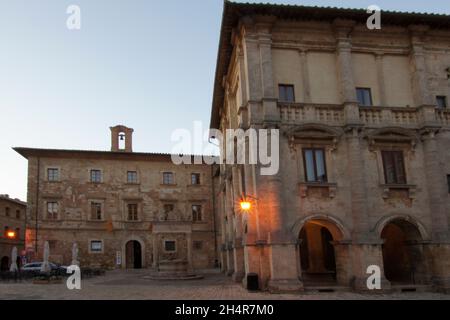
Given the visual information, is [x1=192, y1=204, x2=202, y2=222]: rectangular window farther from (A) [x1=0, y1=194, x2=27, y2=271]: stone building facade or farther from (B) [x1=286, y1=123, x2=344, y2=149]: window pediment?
(B) [x1=286, y1=123, x2=344, y2=149]: window pediment

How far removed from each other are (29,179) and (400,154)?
32.3m

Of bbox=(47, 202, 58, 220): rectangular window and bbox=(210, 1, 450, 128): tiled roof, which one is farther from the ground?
bbox=(210, 1, 450, 128): tiled roof

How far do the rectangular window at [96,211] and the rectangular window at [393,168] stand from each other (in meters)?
28.2

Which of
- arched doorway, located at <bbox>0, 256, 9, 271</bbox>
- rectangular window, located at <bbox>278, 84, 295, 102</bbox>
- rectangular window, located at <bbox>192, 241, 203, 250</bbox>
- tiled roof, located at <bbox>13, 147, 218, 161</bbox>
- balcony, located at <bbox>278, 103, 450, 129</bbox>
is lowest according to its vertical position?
arched doorway, located at <bbox>0, 256, 9, 271</bbox>

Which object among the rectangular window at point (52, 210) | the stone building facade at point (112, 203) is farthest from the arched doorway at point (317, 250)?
the rectangular window at point (52, 210)

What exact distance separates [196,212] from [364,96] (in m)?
25.5

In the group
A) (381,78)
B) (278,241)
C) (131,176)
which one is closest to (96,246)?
(131,176)

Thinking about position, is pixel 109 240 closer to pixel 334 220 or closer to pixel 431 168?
pixel 334 220

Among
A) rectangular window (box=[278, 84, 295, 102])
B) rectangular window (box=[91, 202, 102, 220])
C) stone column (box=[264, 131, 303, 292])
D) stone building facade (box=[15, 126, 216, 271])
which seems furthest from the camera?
rectangular window (box=[91, 202, 102, 220])

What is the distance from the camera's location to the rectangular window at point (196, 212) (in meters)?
41.8

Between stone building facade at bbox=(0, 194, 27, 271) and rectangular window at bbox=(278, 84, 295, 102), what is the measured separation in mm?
36315

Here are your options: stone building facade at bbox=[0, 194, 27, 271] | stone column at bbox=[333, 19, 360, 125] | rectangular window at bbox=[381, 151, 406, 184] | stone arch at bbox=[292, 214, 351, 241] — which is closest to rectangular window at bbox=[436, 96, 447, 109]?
rectangular window at bbox=[381, 151, 406, 184]

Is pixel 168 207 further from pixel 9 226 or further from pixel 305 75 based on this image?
pixel 305 75

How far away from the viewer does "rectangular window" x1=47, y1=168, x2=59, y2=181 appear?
38906 millimetres
